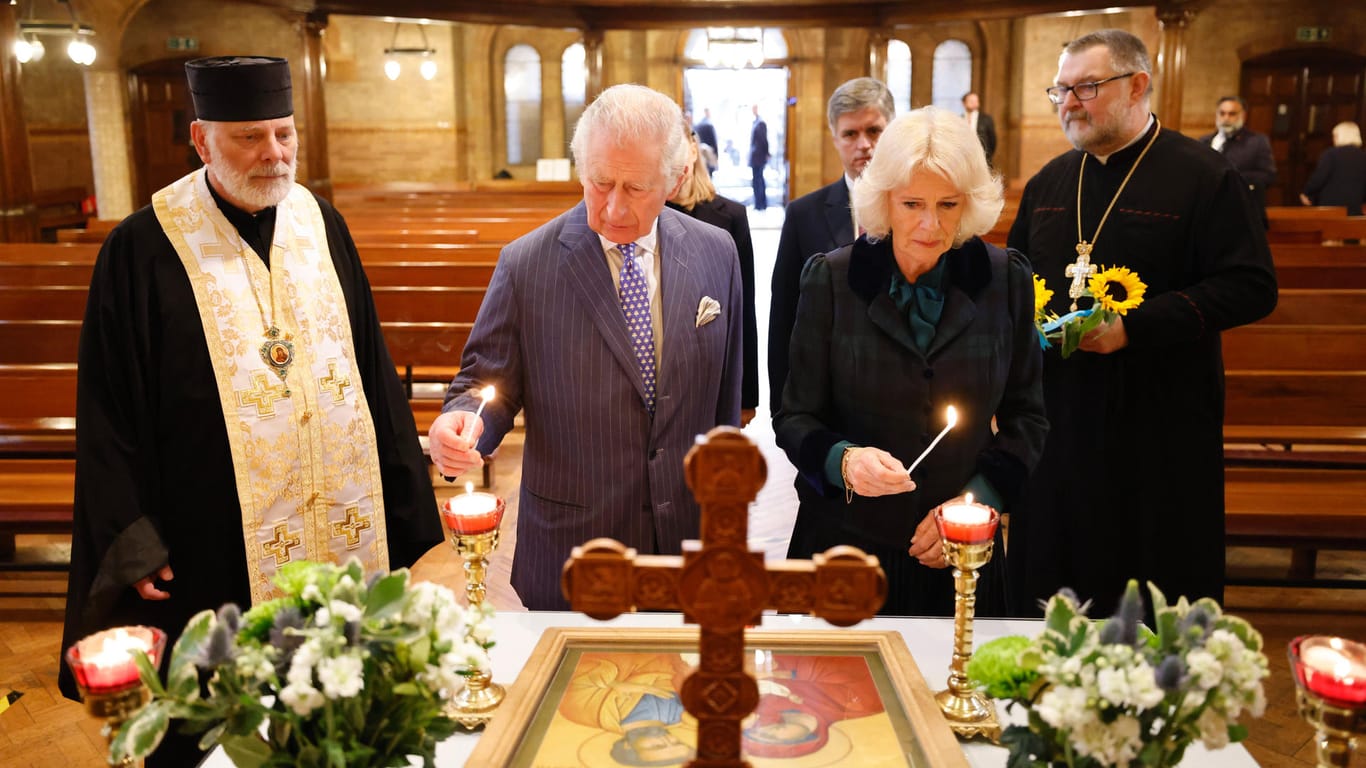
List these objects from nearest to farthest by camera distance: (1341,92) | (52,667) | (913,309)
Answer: (913,309) → (52,667) → (1341,92)

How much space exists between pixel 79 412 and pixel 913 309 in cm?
162

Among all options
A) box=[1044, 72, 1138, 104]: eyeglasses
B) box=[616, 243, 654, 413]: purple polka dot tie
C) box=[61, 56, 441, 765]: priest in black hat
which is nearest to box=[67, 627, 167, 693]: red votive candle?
box=[61, 56, 441, 765]: priest in black hat

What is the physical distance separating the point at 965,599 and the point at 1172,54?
12370 millimetres

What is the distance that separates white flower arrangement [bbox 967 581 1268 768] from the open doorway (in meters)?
18.7

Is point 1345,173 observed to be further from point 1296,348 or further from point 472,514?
point 472,514

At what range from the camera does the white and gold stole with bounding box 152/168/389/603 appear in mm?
2340

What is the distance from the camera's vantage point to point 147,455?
225cm

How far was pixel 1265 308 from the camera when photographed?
9.14 feet

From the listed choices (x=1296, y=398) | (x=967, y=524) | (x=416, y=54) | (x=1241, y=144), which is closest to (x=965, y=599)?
(x=967, y=524)

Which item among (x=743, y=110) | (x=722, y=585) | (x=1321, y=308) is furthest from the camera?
(x=743, y=110)

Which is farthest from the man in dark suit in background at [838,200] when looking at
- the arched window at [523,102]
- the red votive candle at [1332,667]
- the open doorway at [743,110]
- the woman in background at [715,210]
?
the arched window at [523,102]

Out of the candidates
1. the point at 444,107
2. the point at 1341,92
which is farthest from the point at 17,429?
the point at 1341,92

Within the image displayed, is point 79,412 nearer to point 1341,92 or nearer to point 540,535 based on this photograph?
point 540,535

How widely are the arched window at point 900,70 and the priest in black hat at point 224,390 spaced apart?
56.0ft
